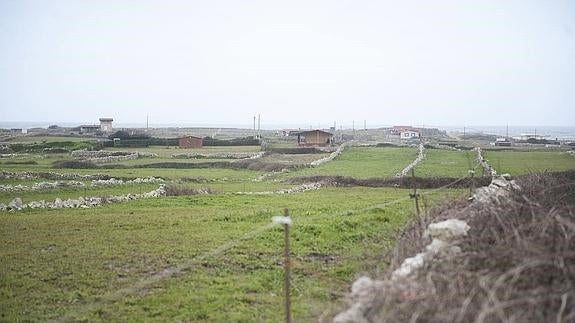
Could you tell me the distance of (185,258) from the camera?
12.1 m

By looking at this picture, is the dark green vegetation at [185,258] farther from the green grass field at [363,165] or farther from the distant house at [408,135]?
the distant house at [408,135]

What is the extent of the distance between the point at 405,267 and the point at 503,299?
2.03 meters

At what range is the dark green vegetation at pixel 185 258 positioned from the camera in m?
9.03

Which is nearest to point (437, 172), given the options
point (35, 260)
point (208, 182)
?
point (208, 182)

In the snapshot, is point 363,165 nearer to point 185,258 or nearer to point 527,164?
point 527,164

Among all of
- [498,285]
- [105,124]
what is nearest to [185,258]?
[498,285]

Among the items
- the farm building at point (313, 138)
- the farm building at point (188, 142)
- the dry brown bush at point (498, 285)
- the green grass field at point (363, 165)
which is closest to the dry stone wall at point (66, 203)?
the green grass field at point (363, 165)

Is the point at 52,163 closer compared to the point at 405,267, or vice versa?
the point at 405,267

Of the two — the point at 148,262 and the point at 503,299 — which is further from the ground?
the point at 503,299

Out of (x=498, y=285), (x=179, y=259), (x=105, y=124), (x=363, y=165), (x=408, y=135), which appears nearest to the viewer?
(x=498, y=285)

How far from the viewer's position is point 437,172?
1407 inches

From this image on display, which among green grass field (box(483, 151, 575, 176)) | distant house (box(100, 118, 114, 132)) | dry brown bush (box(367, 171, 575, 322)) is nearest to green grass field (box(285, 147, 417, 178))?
green grass field (box(483, 151, 575, 176))

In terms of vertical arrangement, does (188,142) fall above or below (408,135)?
below

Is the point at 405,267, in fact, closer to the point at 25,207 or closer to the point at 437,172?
the point at 25,207
